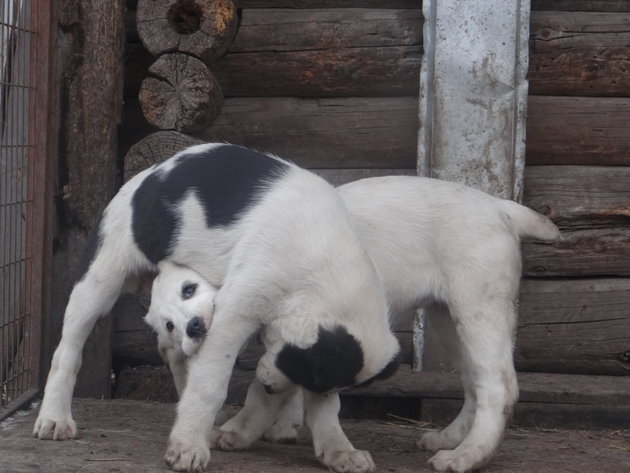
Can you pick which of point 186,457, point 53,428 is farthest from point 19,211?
point 186,457

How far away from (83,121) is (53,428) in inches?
68.6

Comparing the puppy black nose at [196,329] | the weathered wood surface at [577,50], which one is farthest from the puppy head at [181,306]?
the weathered wood surface at [577,50]

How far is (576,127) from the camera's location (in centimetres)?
578

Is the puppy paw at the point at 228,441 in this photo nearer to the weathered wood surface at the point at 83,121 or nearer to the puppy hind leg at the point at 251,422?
the puppy hind leg at the point at 251,422

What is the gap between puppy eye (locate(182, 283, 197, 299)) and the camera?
171 inches

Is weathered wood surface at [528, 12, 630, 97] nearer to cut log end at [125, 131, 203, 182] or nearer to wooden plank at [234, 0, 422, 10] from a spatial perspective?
wooden plank at [234, 0, 422, 10]

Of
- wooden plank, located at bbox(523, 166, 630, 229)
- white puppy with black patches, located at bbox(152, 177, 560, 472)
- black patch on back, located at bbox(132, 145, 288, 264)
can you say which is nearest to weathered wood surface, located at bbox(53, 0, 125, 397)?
black patch on back, located at bbox(132, 145, 288, 264)

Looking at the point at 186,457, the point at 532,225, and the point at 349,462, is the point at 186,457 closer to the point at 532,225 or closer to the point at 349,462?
the point at 349,462

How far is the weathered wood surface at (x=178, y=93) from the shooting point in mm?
5379

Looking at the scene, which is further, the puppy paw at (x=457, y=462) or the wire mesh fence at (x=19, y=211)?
the wire mesh fence at (x=19, y=211)

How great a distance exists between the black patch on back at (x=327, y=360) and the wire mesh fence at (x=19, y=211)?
1886 millimetres

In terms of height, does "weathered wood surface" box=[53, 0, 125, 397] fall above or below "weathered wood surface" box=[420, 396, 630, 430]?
above

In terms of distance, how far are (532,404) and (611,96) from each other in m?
1.74

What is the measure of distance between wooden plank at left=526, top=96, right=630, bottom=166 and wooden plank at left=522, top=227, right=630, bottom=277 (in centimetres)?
44
